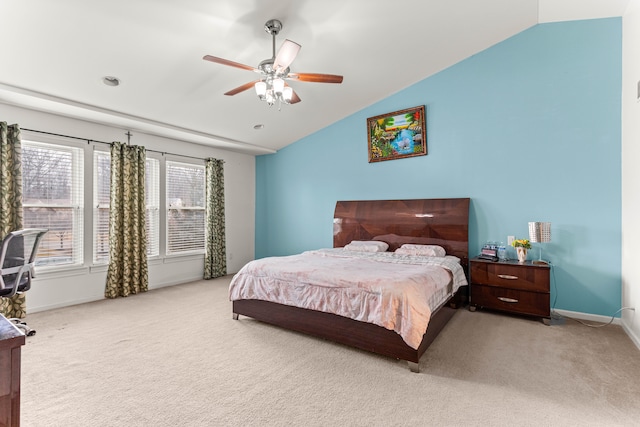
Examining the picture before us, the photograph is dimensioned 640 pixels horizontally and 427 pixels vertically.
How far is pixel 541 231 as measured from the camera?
146 inches

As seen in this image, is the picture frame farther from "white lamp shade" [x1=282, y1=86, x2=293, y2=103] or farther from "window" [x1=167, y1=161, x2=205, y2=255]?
"window" [x1=167, y1=161, x2=205, y2=255]

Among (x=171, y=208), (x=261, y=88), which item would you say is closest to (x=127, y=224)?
(x=171, y=208)

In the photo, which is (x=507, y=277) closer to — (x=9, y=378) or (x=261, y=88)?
(x=261, y=88)

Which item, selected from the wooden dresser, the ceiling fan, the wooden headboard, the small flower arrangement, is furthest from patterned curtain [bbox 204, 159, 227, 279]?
the wooden dresser

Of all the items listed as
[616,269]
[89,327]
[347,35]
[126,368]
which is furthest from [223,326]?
[616,269]

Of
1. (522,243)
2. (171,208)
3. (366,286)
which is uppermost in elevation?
(171,208)

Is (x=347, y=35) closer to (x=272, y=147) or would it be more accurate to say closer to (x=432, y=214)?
(x=432, y=214)

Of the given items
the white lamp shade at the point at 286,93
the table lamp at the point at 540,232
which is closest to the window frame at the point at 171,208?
the white lamp shade at the point at 286,93

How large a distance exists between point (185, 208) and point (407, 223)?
389 centimetres

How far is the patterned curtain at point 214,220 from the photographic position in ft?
19.8

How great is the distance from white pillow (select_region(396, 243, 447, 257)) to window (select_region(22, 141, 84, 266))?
4573mm

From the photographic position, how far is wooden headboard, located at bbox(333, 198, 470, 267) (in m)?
4.46

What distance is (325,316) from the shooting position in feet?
9.97

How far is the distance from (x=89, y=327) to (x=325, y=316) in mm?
2666
